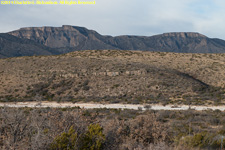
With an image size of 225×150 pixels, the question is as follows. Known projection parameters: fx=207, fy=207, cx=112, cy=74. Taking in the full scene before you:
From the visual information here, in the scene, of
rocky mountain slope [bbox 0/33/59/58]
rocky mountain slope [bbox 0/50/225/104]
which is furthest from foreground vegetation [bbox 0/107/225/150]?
rocky mountain slope [bbox 0/33/59/58]

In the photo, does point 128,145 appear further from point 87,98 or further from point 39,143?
point 87,98

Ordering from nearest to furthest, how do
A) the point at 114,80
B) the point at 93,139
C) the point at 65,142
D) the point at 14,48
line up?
the point at 65,142, the point at 93,139, the point at 114,80, the point at 14,48

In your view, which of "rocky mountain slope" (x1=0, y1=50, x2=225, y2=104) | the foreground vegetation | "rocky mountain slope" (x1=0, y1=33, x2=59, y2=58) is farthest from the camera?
"rocky mountain slope" (x1=0, y1=33, x2=59, y2=58)

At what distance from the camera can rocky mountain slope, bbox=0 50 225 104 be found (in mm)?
32188

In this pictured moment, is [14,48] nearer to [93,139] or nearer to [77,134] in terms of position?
[77,134]

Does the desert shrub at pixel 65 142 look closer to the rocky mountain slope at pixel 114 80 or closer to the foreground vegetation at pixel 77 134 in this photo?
the foreground vegetation at pixel 77 134

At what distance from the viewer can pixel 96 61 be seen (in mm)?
48750

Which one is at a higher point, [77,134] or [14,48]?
[14,48]

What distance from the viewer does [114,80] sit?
3828 cm

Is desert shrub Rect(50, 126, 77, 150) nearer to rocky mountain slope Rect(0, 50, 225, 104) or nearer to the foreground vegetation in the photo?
the foreground vegetation

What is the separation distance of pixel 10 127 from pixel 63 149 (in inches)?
65.7

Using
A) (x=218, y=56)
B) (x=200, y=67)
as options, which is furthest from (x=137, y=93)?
(x=218, y=56)

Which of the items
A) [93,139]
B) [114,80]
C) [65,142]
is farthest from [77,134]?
[114,80]

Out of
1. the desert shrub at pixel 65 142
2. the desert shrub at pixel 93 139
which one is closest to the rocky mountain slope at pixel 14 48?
the desert shrub at pixel 93 139
